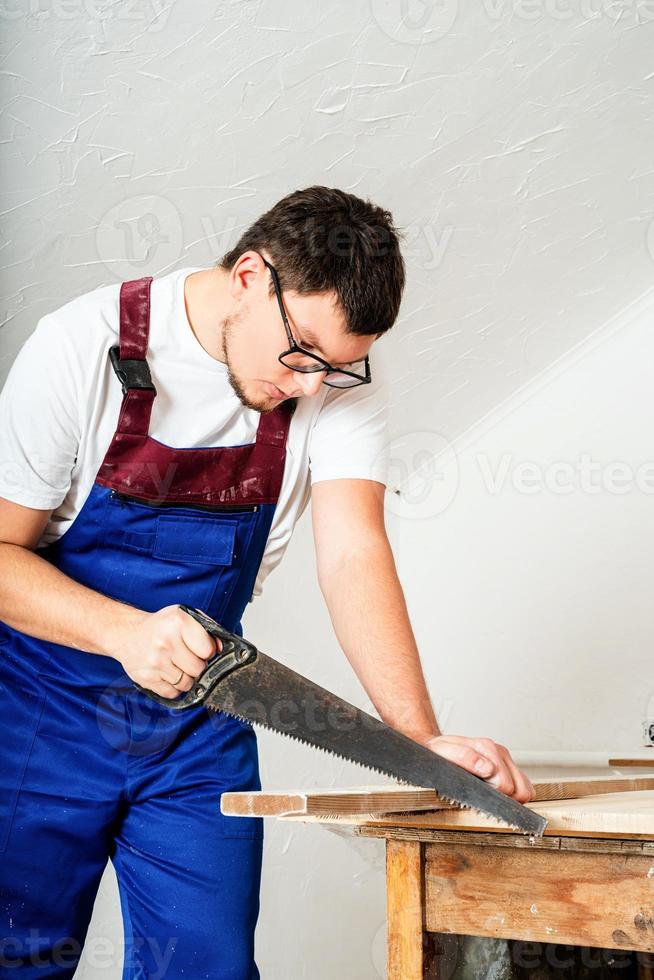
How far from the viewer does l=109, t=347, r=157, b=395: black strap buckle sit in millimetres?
1491

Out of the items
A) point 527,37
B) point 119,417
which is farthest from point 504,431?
point 119,417

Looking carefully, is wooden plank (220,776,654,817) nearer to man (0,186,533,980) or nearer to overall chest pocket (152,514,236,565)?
man (0,186,533,980)

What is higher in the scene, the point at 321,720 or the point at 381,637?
the point at 381,637

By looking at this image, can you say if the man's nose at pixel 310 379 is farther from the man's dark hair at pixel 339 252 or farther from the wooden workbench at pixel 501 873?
the wooden workbench at pixel 501 873

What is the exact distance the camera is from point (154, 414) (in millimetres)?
1560

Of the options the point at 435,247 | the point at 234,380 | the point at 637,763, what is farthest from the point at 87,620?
the point at 637,763

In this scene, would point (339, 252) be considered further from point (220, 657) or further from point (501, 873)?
point (501, 873)

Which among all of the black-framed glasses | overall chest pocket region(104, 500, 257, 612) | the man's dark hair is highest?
the man's dark hair

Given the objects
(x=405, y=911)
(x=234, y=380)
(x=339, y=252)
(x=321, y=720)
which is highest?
(x=339, y=252)

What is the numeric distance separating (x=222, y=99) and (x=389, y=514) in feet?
6.06

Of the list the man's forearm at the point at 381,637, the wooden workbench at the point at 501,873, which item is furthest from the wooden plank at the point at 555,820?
the man's forearm at the point at 381,637

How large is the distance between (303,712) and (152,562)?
405 mm

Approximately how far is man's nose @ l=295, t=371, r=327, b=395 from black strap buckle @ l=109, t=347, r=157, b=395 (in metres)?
0.23

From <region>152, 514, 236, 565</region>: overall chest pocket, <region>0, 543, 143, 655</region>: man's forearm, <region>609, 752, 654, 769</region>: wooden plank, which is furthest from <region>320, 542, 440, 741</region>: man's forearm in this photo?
<region>609, 752, 654, 769</region>: wooden plank
